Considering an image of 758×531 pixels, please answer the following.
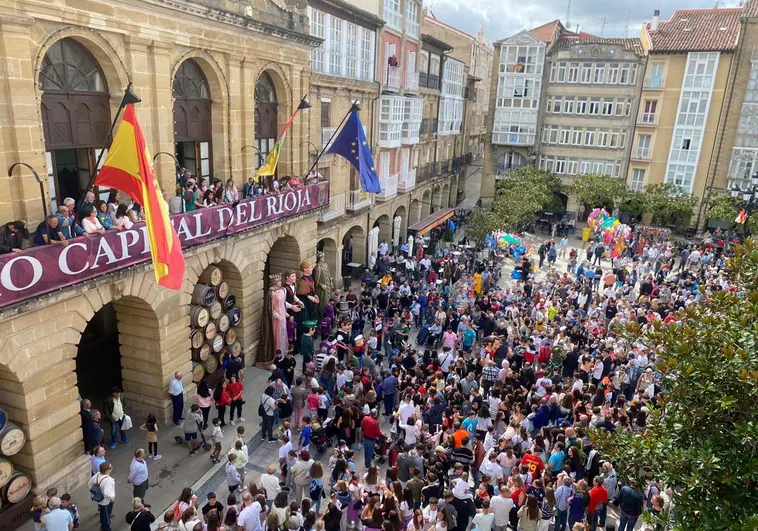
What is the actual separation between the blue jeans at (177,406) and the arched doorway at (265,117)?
8.19m

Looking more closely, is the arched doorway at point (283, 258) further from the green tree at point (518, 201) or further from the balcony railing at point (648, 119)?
the balcony railing at point (648, 119)

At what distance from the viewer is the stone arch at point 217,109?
16.0 metres

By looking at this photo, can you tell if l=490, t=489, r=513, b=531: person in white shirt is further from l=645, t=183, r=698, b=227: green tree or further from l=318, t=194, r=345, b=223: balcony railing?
l=645, t=183, r=698, b=227: green tree

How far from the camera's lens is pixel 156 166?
14852mm

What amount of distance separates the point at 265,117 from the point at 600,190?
2926 centimetres

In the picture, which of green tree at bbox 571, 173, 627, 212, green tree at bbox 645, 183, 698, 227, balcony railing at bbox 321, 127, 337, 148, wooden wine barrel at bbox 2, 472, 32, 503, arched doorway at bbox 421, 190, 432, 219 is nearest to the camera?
wooden wine barrel at bbox 2, 472, 32, 503

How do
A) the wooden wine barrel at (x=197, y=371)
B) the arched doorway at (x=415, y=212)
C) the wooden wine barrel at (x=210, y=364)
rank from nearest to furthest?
the wooden wine barrel at (x=197, y=371), the wooden wine barrel at (x=210, y=364), the arched doorway at (x=415, y=212)

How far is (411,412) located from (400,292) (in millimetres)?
10170

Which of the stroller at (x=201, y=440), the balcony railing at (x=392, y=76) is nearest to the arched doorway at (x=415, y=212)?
the balcony railing at (x=392, y=76)

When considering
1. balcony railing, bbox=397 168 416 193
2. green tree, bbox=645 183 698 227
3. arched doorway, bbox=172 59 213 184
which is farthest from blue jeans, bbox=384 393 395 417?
green tree, bbox=645 183 698 227

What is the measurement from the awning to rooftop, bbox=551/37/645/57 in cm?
1716

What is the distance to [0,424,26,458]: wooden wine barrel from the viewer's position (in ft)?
35.6

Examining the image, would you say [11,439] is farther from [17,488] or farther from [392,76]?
[392,76]

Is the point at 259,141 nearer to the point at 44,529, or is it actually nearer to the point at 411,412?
the point at 411,412
